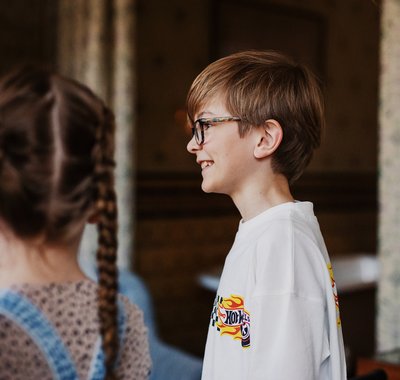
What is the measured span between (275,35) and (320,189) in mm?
1493

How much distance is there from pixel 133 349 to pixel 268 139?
388 millimetres

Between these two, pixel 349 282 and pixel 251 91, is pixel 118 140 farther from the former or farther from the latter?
pixel 251 91

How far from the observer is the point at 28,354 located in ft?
2.34

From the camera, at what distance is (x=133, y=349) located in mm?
821

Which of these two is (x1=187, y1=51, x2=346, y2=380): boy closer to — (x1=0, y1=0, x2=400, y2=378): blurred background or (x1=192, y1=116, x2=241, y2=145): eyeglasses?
(x1=192, y1=116, x2=241, y2=145): eyeglasses

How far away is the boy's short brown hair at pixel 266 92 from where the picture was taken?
926mm

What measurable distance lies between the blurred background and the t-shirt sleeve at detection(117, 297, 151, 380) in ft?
6.74

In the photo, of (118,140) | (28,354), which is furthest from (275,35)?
(28,354)

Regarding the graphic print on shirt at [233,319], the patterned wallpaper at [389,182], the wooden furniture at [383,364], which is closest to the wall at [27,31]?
the patterned wallpaper at [389,182]

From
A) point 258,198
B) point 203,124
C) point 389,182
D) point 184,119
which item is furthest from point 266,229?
point 184,119

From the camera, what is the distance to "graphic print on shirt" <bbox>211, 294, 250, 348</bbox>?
0.89 meters

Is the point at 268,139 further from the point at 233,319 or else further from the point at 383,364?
the point at 383,364

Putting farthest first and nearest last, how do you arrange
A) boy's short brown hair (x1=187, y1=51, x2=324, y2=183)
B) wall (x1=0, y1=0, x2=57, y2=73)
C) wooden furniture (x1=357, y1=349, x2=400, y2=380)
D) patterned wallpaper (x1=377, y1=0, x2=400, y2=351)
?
wall (x1=0, y1=0, x2=57, y2=73), patterned wallpaper (x1=377, y1=0, x2=400, y2=351), wooden furniture (x1=357, y1=349, x2=400, y2=380), boy's short brown hair (x1=187, y1=51, x2=324, y2=183)

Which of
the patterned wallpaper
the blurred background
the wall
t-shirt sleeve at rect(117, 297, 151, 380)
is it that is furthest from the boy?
the wall
